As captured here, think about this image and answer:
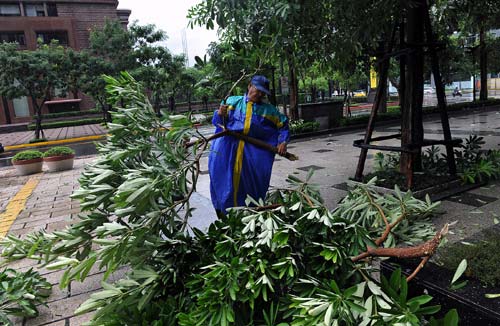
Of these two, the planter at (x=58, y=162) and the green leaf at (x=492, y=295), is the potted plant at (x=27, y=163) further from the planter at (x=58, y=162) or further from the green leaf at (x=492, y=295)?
the green leaf at (x=492, y=295)

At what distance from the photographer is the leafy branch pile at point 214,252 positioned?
1.54 metres

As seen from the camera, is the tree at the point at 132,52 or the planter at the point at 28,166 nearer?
the planter at the point at 28,166

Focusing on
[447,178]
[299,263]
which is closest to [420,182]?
[447,178]

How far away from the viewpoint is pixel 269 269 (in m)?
1.67

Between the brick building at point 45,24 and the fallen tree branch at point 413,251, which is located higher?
the brick building at point 45,24

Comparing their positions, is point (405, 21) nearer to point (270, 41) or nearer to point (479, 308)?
point (270, 41)

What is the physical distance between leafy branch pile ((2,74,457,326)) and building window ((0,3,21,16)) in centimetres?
4463

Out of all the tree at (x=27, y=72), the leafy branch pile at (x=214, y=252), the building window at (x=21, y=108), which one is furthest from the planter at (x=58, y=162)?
the building window at (x=21, y=108)

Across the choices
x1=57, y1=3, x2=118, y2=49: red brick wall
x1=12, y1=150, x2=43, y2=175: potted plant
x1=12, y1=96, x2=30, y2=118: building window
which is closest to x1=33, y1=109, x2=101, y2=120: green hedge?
x1=12, y1=96, x2=30, y2=118: building window

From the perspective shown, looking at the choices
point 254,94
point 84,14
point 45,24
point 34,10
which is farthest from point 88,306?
point 34,10

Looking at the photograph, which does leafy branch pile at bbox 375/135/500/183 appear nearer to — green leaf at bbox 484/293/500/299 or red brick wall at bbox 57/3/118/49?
green leaf at bbox 484/293/500/299

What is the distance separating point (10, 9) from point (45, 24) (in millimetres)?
3994

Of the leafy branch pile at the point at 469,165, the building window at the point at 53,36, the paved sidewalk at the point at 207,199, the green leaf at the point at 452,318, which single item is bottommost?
the paved sidewalk at the point at 207,199

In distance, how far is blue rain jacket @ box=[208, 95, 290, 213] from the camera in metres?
3.05
